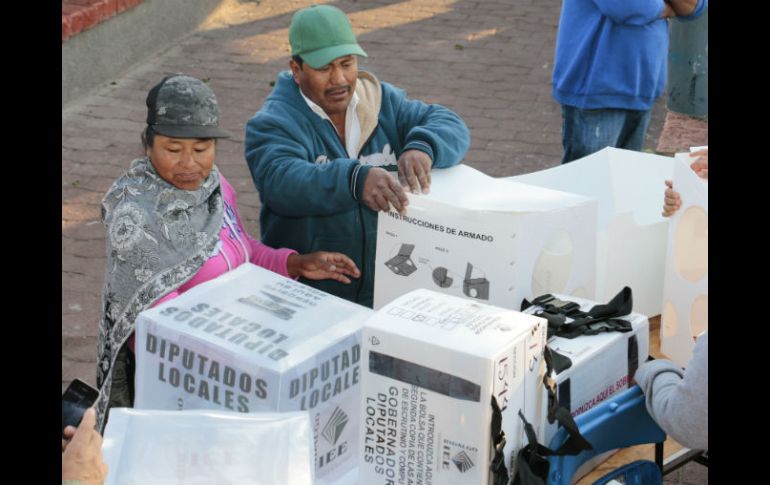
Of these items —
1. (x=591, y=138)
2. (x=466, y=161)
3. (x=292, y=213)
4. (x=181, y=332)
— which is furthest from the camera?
(x=466, y=161)

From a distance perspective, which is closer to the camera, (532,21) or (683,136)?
(683,136)

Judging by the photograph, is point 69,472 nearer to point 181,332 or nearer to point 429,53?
point 181,332

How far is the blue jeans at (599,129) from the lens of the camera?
14.0ft

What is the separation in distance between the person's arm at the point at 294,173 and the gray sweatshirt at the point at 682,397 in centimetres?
96

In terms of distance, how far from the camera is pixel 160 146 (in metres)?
2.63

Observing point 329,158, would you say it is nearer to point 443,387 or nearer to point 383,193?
point 383,193

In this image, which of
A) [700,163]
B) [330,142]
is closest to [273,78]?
[330,142]

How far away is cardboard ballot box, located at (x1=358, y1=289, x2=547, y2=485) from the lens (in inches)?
78.0

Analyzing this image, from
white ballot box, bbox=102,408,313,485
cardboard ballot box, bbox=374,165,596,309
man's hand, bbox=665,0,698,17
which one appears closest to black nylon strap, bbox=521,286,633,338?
cardboard ballot box, bbox=374,165,596,309

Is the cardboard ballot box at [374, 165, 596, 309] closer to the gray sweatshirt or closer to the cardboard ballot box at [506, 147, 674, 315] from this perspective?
the cardboard ballot box at [506, 147, 674, 315]

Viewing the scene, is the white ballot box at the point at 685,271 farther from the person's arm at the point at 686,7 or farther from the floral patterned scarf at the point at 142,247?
the person's arm at the point at 686,7

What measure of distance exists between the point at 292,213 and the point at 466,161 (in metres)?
3.70

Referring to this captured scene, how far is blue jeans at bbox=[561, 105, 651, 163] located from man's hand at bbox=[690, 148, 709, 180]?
1.42 meters

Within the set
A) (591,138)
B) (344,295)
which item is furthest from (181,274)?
(591,138)
